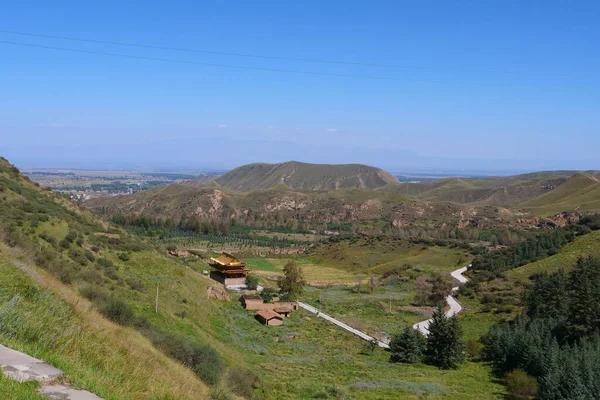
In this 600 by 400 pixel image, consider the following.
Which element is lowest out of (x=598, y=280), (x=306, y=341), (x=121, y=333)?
(x=306, y=341)

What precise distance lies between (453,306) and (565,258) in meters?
16.3

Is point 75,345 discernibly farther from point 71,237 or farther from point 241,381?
point 71,237

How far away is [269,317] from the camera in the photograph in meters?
38.0

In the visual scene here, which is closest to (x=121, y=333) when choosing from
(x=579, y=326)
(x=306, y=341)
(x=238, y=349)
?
(x=238, y=349)

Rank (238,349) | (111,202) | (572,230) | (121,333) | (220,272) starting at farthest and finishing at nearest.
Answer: (111,202) < (572,230) < (220,272) < (238,349) < (121,333)

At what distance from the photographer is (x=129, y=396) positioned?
715 centimetres

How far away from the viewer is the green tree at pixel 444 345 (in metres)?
31.7

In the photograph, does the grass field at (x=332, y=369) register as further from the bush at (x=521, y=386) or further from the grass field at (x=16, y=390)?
the grass field at (x=16, y=390)

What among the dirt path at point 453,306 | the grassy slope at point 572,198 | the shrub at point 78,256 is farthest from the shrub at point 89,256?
the grassy slope at point 572,198

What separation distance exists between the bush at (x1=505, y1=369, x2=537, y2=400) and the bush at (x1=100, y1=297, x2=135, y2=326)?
19.7 meters

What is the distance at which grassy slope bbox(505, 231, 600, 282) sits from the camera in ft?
183

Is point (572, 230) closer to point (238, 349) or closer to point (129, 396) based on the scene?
point (238, 349)

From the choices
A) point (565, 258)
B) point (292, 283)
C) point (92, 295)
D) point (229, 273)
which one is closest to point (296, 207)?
point (565, 258)

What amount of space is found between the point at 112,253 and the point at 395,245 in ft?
241
